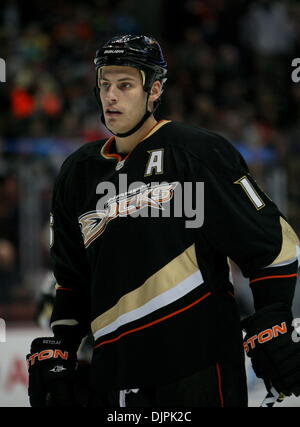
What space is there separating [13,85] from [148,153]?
634 centimetres

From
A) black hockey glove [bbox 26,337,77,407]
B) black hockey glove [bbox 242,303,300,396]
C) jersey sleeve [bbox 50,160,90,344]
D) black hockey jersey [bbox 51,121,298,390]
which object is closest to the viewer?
black hockey glove [bbox 242,303,300,396]

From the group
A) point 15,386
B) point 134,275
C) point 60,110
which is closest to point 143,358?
point 134,275

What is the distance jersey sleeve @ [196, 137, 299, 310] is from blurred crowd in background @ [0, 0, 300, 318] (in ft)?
13.8

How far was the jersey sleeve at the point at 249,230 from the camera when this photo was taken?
2.68 meters

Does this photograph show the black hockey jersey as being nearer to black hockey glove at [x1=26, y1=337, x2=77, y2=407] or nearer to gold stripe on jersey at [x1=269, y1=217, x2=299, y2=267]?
gold stripe on jersey at [x1=269, y1=217, x2=299, y2=267]

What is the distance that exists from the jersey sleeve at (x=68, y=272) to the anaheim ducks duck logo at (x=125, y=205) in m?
0.17

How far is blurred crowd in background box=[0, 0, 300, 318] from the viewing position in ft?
22.7

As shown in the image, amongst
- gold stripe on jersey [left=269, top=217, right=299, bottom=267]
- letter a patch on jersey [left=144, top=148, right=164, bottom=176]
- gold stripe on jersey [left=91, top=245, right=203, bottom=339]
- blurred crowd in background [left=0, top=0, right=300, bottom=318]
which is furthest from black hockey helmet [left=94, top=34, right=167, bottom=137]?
blurred crowd in background [left=0, top=0, right=300, bottom=318]

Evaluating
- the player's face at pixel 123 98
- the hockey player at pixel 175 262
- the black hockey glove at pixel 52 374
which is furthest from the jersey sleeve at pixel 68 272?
the player's face at pixel 123 98

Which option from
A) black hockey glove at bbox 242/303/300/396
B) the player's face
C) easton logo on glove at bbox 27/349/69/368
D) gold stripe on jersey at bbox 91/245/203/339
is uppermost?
the player's face

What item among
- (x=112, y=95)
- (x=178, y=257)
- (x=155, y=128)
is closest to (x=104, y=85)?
(x=112, y=95)

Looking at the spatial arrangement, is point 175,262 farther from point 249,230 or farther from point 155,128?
point 155,128

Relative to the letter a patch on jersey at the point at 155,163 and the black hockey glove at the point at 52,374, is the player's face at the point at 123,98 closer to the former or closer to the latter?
the letter a patch on jersey at the point at 155,163
